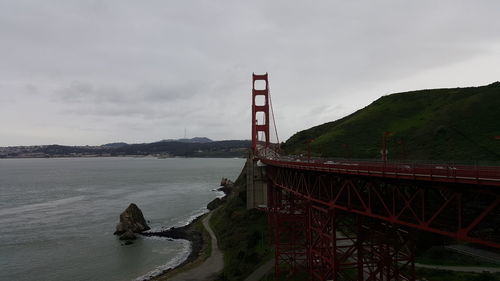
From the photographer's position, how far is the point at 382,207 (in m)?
21.6

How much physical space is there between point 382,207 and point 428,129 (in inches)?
2039

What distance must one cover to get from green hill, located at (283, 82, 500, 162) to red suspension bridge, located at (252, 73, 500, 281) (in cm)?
2485

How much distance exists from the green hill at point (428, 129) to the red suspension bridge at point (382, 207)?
81.5ft

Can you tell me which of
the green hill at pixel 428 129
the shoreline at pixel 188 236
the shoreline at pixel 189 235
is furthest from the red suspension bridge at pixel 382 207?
the green hill at pixel 428 129

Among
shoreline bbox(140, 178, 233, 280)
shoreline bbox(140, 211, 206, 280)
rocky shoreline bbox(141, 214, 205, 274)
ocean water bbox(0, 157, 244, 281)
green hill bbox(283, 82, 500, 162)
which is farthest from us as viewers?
green hill bbox(283, 82, 500, 162)

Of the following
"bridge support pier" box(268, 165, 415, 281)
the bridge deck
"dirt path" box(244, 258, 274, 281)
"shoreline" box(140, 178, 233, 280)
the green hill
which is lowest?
"shoreline" box(140, 178, 233, 280)

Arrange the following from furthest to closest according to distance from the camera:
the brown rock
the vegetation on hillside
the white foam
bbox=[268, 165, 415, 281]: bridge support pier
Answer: the brown rock
the white foam
the vegetation on hillside
bbox=[268, 165, 415, 281]: bridge support pier

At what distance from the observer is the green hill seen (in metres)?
56.8

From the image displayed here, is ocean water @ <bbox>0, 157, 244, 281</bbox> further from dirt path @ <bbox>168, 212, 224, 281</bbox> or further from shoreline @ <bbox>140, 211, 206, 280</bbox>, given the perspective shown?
dirt path @ <bbox>168, 212, 224, 281</bbox>

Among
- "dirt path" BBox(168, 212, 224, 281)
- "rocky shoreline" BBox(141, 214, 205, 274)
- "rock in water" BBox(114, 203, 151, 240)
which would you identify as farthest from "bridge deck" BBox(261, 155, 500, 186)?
"rock in water" BBox(114, 203, 151, 240)

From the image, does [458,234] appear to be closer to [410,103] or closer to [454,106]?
[454,106]

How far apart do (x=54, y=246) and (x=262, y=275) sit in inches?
1488

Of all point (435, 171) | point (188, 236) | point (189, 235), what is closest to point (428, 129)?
point (189, 235)

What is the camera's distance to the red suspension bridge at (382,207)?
13.3 metres
